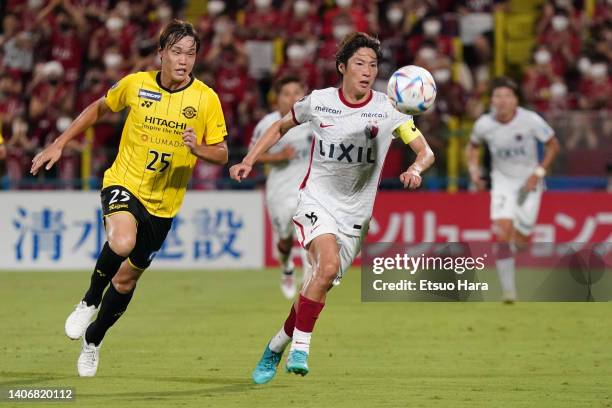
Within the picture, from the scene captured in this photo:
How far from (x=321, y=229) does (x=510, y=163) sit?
7.36 meters

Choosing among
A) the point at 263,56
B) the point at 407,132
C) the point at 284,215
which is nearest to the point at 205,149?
the point at 407,132

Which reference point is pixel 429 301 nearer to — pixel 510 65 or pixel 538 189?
pixel 538 189

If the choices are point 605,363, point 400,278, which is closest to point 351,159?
point 605,363

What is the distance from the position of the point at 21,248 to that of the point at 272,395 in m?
11.7

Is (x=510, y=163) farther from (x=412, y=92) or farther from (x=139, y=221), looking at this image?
(x=139, y=221)

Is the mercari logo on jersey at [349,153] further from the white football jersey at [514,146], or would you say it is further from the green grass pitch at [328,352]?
the white football jersey at [514,146]

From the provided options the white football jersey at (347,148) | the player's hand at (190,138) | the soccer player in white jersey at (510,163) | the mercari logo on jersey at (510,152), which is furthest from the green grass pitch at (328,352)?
the mercari logo on jersey at (510,152)

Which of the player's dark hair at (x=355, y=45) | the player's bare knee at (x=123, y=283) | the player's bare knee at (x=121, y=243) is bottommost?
the player's bare knee at (x=123, y=283)

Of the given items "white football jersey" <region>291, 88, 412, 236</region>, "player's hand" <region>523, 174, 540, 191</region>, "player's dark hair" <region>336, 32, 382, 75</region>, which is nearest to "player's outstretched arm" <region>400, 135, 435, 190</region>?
"white football jersey" <region>291, 88, 412, 236</region>

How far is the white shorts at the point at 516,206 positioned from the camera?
15852 mm

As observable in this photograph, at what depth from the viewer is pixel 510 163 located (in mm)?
16047

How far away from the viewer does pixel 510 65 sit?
23.2 m

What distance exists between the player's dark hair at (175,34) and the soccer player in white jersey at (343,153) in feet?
3.04

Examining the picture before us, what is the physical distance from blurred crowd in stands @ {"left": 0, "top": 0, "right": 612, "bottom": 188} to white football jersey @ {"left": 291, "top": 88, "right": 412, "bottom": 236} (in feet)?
32.0
